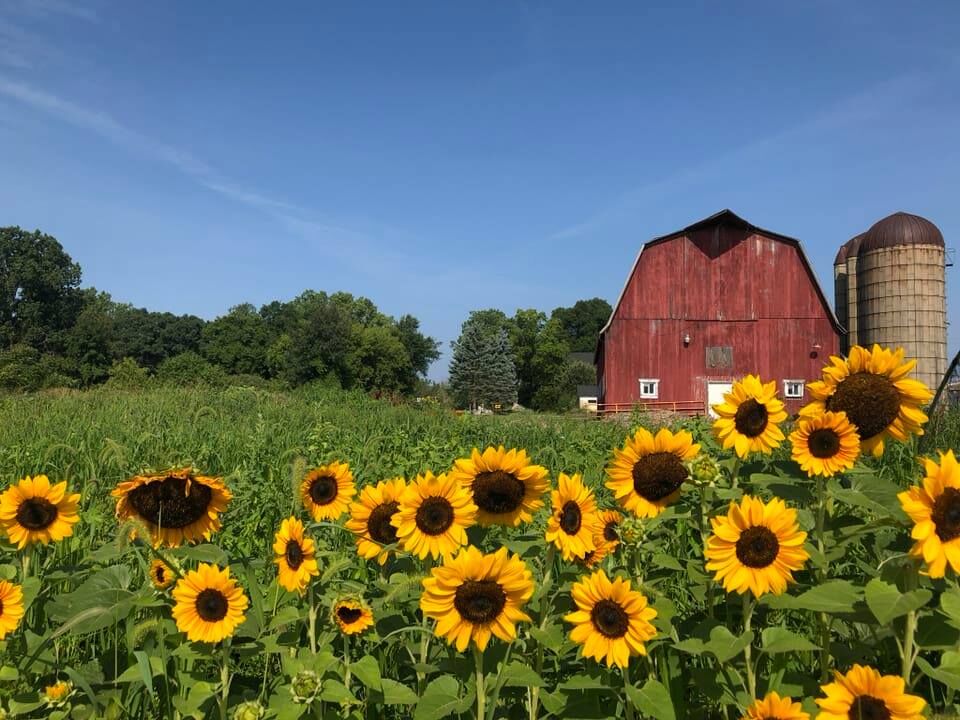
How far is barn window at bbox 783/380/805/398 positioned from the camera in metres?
28.0

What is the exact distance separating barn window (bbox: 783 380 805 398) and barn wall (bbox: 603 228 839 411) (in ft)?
0.85

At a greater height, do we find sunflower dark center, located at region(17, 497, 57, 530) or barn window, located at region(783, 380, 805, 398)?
barn window, located at region(783, 380, 805, 398)

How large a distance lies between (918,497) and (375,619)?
125 centimetres

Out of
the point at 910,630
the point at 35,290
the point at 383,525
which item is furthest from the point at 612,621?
the point at 35,290

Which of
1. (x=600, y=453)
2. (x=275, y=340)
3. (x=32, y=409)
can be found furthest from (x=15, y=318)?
(x=600, y=453)

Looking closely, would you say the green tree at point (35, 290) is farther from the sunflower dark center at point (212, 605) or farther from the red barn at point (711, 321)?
the sunflower dark center at point (212, 605)

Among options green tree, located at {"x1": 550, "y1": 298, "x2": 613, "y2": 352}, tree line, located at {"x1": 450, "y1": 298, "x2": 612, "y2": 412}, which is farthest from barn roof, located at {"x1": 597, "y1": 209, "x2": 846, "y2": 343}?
green tree, located at {"x1": 550, "y1": 298, "x2": 613, "y2": 352}

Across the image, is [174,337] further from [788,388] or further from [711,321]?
[788,388]

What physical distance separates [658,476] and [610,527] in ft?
1.04

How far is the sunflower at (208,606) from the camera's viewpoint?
169 cm

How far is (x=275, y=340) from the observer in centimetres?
8006

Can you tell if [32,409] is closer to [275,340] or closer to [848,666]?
[848,666]

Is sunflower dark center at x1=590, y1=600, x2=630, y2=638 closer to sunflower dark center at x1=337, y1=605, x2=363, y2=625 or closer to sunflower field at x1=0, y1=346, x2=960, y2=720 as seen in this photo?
sunflower field at x1=0, y1=346, x2=960, y2=720

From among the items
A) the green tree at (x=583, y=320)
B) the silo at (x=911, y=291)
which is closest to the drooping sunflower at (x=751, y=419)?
the silo at (x=911, y=291)
